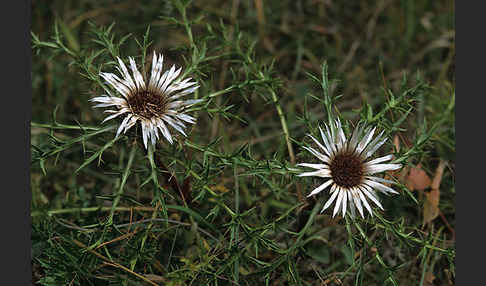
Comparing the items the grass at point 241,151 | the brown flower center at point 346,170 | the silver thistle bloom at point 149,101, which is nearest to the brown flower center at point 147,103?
the silver thistle bloom at point 149,101

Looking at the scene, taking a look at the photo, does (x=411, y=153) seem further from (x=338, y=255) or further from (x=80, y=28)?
(x=80, y=28)

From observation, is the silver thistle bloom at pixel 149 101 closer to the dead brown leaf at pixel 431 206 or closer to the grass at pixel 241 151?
the grass at pixel 241 151

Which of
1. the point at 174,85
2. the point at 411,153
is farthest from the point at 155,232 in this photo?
the point at 411,153

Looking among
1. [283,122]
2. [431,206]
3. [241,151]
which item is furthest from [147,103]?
[431,206]

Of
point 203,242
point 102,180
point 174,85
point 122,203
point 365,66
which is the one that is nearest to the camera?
point 174,85

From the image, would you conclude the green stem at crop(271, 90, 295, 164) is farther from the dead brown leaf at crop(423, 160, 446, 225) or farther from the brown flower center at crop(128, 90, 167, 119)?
the dead brown leaf at crop(423, 160, 446, 225)

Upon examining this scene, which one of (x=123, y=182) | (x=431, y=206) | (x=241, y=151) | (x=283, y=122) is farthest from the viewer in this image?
(x=431, y=206)

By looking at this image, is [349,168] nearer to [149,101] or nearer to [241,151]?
[241,151]
